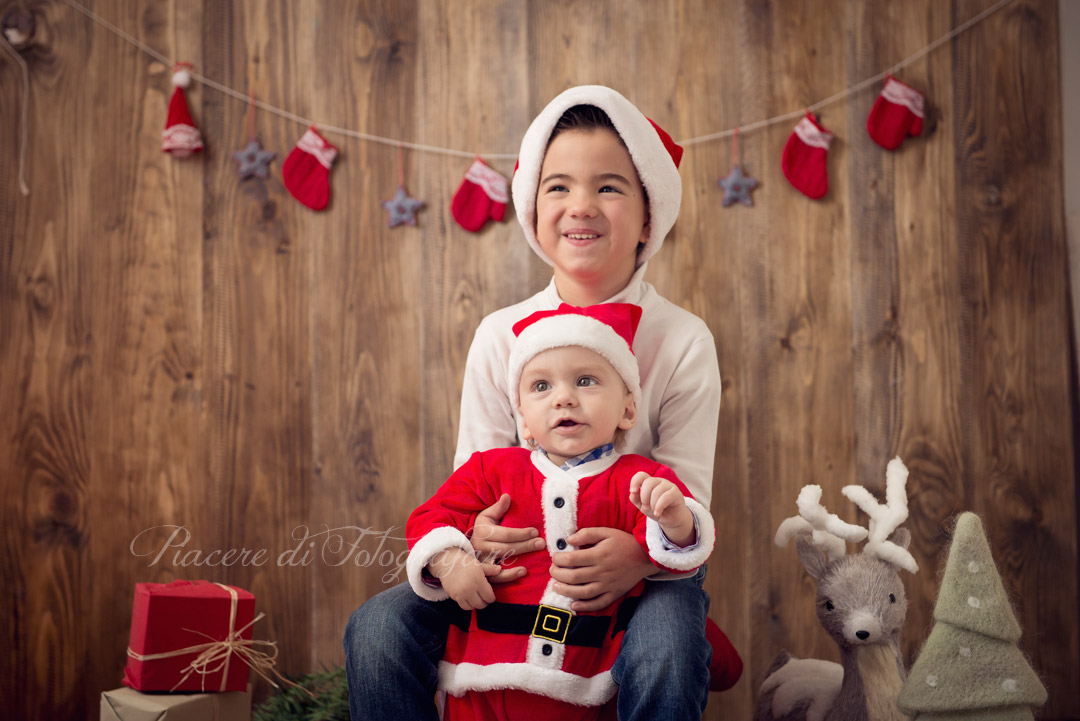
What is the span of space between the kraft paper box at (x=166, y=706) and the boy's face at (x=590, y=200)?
1.03 meters

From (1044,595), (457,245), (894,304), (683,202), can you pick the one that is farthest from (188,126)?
(1044,595)

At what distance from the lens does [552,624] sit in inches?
45.7

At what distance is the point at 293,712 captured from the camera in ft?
5.97

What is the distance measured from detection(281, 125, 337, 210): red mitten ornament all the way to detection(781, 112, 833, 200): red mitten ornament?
1.12m

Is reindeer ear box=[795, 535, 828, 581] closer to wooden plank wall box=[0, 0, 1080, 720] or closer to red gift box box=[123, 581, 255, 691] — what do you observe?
wooden plank wall box=[0, 0, 1080, 720]

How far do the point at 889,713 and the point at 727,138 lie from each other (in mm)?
1311

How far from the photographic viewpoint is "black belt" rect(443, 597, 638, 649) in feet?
3.80

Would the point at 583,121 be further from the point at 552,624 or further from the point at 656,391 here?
the point at 552,624

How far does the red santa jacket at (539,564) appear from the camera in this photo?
44.9 inches

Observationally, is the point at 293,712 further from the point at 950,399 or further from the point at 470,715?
the point at 950,399

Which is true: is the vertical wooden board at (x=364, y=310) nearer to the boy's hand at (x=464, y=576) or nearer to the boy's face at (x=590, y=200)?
the boy's face at (x=590, y=200)

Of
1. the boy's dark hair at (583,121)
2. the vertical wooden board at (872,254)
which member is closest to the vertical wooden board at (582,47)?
the vertical wooden board at (872,254)

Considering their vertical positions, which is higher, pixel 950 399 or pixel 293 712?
pixel 950 399

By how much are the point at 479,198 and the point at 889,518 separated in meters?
1.17
